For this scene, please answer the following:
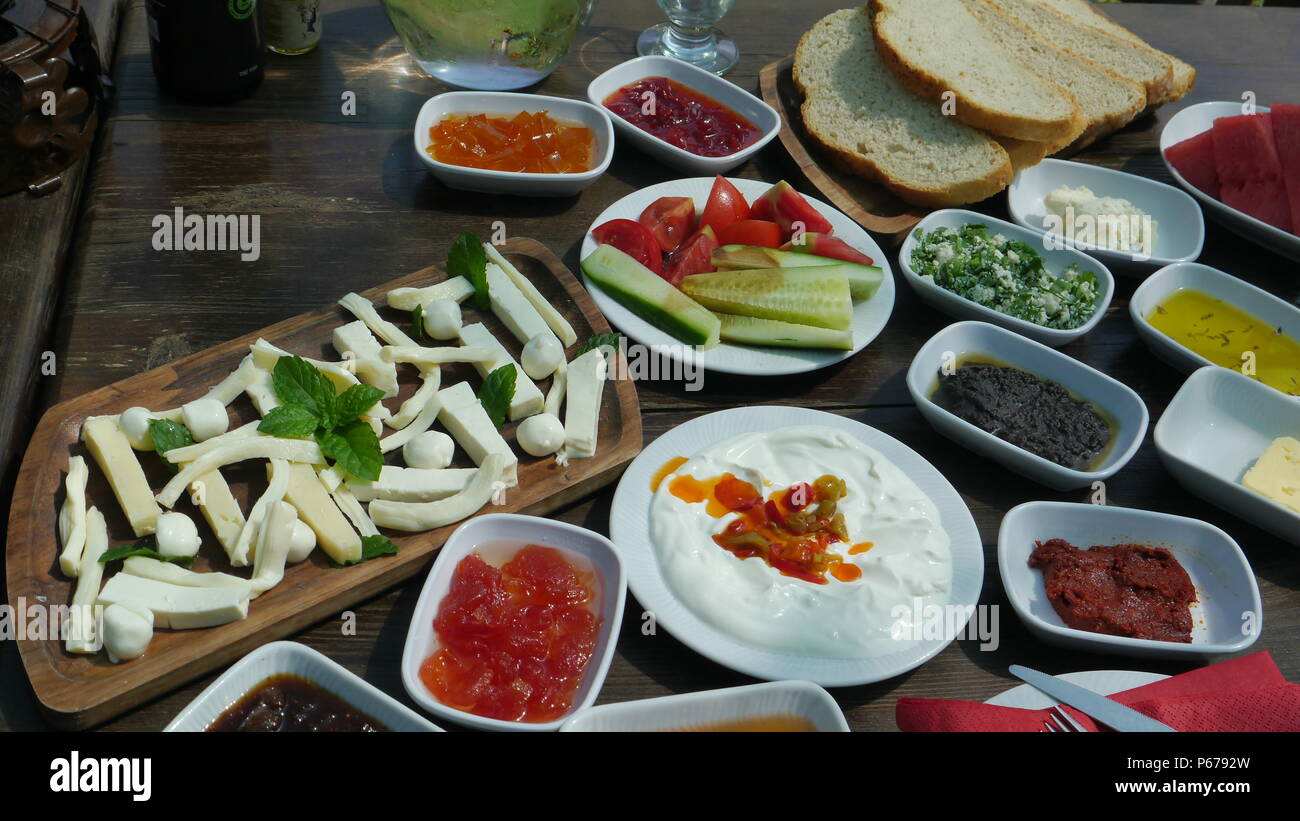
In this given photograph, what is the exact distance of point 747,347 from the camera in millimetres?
2541

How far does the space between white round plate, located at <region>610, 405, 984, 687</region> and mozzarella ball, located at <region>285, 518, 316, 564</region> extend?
0.60 meters

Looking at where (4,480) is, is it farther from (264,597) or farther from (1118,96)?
(1118,96)

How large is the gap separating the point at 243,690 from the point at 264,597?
Answer: 0.23 metres

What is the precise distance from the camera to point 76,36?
2604mm

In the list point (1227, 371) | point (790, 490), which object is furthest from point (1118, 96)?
point (790, 490)

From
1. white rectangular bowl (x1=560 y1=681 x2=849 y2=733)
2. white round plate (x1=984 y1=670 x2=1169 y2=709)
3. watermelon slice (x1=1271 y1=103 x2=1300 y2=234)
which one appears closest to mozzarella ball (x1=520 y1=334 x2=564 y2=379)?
white rectangular bowl (x1=560 y1=681 x2=849 y2=733)

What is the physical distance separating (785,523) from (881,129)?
167 centimetres

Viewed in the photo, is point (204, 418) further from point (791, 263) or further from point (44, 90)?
point (791, 263)

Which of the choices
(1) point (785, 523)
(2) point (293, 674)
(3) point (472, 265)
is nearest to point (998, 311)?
(1) point (785, 523)

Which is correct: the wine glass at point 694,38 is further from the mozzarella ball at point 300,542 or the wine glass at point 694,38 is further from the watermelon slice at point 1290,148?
the mozzarella ball at point 300,542

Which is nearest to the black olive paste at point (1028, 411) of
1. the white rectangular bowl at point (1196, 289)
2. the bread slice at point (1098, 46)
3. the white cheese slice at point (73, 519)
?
the white rectangular bowl at point (1196, 289)

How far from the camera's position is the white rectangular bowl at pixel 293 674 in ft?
5.32

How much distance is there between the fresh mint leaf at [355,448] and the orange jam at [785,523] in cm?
63

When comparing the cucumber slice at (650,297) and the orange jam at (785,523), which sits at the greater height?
the cucumber slice at (650,297)
